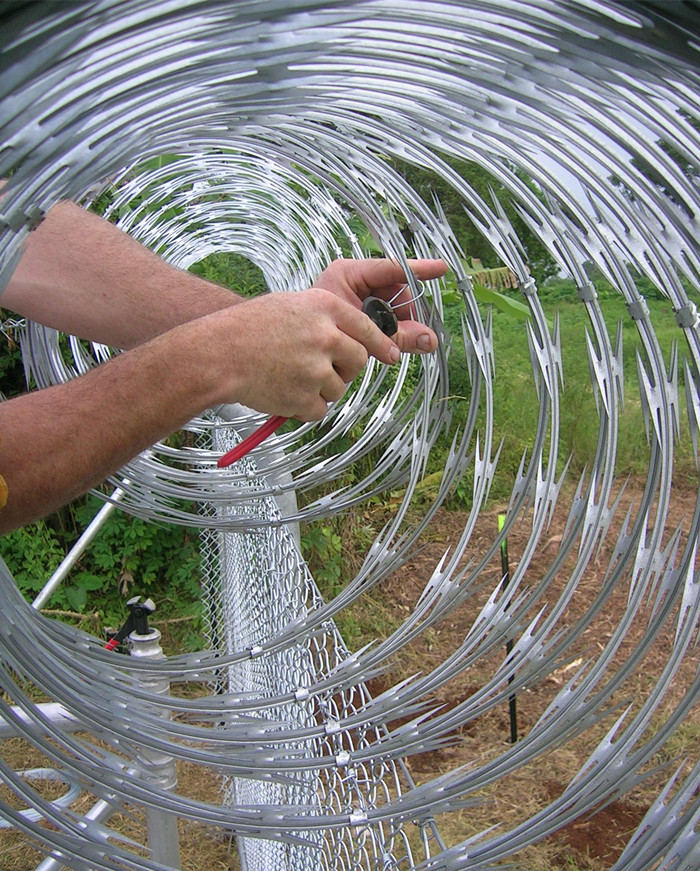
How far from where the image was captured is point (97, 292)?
2.28 metres

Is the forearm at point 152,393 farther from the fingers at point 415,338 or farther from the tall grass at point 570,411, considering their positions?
the tall grass at point 570,411

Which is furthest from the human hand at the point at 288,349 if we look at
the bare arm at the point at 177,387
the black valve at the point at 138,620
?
the black valve at the point at 138,620

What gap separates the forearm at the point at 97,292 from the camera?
7.45 ft

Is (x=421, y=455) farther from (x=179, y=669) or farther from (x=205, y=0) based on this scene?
(x=205, y=0)

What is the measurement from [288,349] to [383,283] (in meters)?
0.70

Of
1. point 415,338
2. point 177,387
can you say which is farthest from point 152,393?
point 415,338

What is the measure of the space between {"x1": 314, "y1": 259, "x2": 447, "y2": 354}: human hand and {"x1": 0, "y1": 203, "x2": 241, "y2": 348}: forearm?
35 centimetres

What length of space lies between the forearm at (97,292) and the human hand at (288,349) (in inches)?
30.8

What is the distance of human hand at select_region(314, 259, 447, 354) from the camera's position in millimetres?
1957

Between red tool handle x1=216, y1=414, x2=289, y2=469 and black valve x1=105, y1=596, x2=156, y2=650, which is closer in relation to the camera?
red tool handle x1=216, y1=414, x2=289, y2=469

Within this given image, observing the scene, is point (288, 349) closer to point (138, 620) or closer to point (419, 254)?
point (419, 254)

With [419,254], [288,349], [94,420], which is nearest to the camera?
[94,420]

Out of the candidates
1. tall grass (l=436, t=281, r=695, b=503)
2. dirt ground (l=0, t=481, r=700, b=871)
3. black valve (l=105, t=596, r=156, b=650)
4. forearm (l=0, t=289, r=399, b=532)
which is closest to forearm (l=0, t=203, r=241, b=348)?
black valve (l=105, t=596, r=156, b=650)

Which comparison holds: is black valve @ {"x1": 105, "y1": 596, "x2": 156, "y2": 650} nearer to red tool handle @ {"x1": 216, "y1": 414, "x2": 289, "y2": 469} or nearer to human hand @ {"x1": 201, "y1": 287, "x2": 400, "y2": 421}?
red tool handle @ {"x1": 216, "y1": 414, "x2": 289, "y2": 469}
